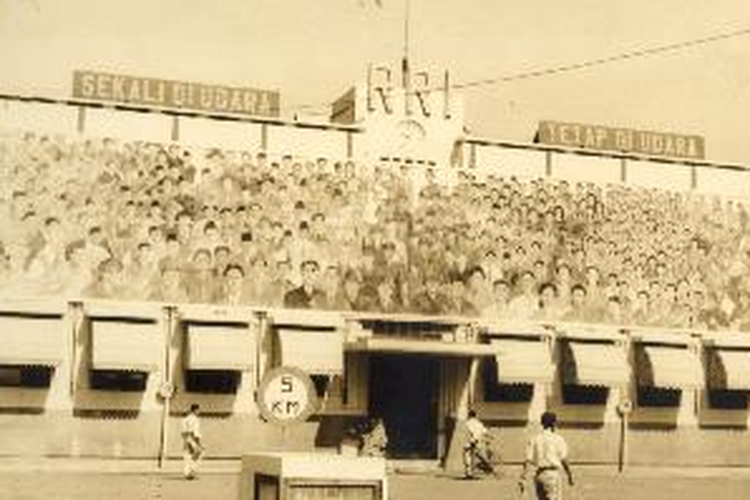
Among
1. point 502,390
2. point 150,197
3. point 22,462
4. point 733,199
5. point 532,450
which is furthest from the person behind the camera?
point 733,199

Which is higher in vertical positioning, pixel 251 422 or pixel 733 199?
pixel 733 199

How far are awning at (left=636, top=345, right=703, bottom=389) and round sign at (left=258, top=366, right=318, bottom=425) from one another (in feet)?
82.2

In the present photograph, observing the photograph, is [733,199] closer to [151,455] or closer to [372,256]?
[372,256]

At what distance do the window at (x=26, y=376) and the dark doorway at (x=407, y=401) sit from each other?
28.4ft

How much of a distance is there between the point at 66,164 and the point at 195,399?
677 centimetres

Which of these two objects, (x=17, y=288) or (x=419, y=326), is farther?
(x=419, y=326)

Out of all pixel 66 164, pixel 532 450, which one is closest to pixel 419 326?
pixel 66 164

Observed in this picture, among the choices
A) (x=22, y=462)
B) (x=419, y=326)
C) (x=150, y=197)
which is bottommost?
(x=22, y=462)

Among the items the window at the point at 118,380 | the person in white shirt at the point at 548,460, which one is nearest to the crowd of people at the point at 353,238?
the window at the point at 118,380

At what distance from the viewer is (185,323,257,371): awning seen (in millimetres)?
33250

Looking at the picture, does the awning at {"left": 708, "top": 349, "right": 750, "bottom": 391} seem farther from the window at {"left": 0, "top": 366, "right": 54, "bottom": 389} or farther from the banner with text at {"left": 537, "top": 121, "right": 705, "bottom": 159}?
the window at {"left": 0, "top": 366, "right": 54, "bottom": 389}

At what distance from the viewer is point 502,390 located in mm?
36438

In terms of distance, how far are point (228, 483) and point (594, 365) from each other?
12458 millimetres

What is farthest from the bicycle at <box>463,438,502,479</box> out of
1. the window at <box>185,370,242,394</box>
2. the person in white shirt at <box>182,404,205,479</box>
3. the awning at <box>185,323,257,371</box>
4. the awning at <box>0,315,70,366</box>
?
the awning at <box>0,315,70,366</box>
